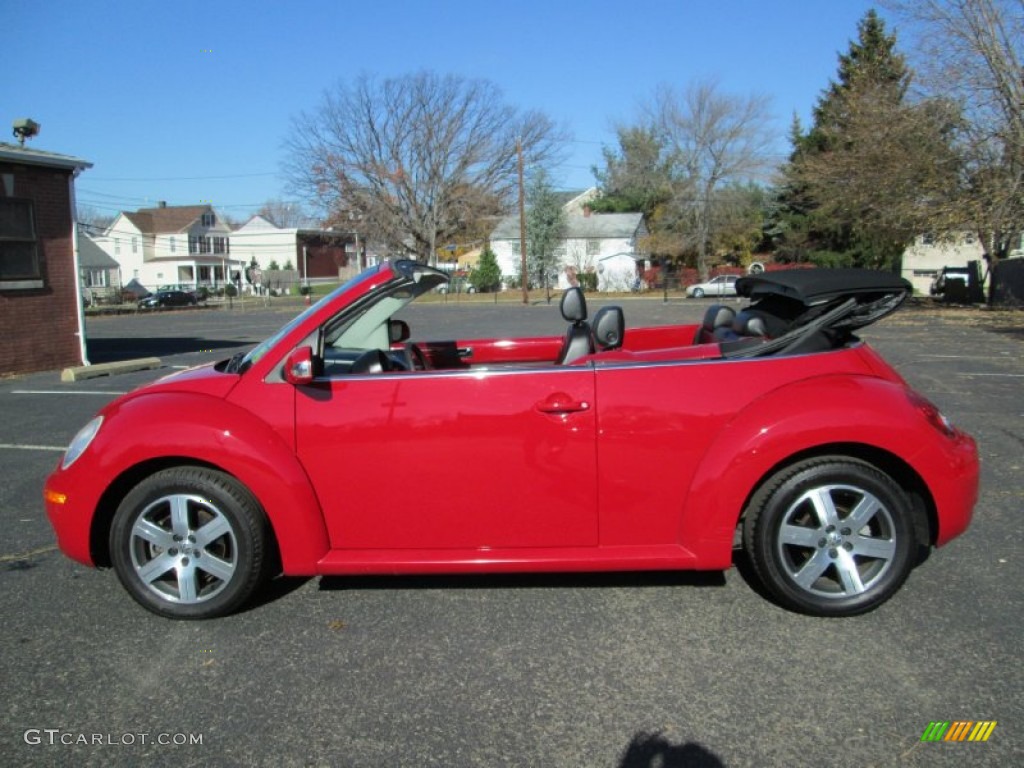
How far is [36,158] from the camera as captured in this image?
42.2 ft

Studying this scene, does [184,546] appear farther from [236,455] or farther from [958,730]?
[958,730]

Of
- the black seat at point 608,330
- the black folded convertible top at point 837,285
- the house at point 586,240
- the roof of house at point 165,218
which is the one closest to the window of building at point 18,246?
the black seat at point 608,330

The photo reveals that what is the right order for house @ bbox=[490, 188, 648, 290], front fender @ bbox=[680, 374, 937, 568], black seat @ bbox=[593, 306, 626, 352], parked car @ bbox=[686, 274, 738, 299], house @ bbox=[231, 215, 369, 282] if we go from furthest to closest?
house @ bbox=[231, 215, 369, 282]
house @ bbox=[490, 188, 648, 290]
parked car @ bbox=[686, 274, 738, 299]
black seat @ bbox=[593, 306, 626, 352]
front fender @ bbox=[680, 374, 937, 568]

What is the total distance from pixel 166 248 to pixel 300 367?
269ft

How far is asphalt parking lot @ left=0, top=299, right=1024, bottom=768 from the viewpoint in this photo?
100 inches

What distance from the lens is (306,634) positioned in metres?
3.32

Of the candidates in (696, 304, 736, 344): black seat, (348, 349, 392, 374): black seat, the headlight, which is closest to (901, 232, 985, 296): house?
(696, 304, 736, 344): black seat

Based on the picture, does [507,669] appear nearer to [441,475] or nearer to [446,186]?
[441,475]

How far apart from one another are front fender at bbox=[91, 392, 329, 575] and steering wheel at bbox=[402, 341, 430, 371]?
97cm

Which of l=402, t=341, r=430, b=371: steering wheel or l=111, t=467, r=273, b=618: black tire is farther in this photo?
l=402, t=341, r=430, b=371: steering wheel

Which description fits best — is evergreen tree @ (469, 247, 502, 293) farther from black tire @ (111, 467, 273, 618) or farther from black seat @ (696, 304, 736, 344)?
black tire @ (111, 467, 273, 618)

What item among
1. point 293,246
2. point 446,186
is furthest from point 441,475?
point 293,246

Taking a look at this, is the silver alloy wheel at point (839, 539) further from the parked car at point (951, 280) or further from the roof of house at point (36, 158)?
the parked car at point (951, 280)

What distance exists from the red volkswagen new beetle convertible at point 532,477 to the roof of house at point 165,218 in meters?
80.7
